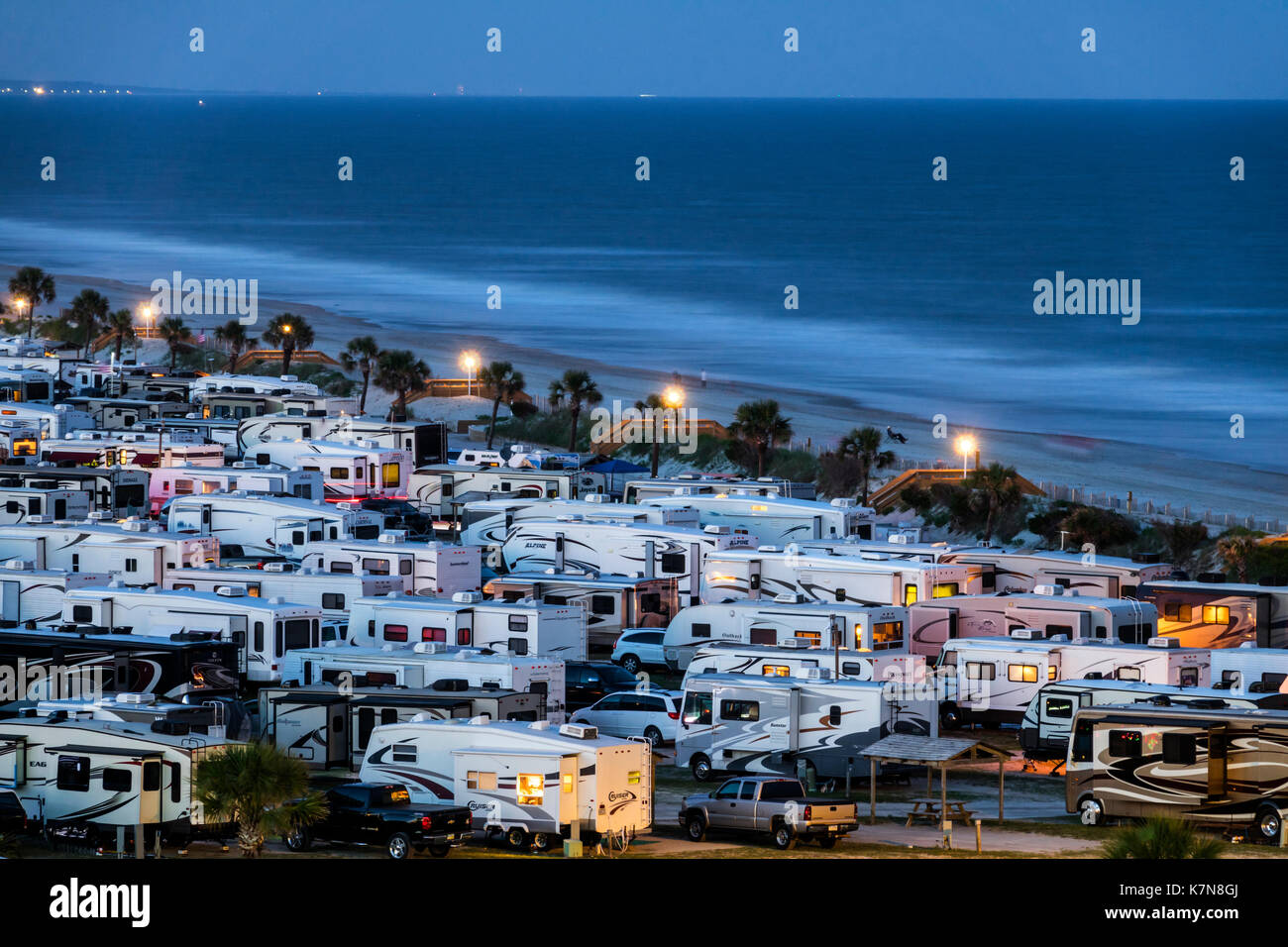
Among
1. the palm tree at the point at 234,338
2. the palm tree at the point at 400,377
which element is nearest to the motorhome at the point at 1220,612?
the palm tree at the point at 400,377

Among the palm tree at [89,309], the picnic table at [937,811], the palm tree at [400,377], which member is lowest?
the picnic table at [937,811]

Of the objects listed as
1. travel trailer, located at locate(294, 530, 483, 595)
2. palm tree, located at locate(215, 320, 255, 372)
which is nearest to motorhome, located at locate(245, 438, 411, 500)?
travel trailer, located at locate(294, 530, 483, 595)

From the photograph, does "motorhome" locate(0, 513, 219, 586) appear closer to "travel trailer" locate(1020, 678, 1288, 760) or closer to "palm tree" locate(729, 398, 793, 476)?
"travel trailer" locate(1020, 678, 1288, 760)

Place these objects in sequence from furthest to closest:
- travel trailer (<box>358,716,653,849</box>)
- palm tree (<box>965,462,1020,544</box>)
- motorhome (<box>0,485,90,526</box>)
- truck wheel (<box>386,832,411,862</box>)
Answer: palm tree (<box>965,462,1020,544</box>) < motorhome (<box>0,485,90,526</box>) < travel trailer (<box>358,716,653,849</box>) < truck wheel (<box>386,832,411,862</box>)

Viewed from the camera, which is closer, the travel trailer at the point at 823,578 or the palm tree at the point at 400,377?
the travel trailer at the point at 823,578

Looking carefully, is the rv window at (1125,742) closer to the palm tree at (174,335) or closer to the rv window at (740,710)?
the rv window at (740,710)

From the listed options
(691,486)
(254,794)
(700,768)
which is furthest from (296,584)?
(691,486)

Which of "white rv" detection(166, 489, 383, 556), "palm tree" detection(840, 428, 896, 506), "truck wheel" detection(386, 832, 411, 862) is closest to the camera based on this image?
"truck wheel" detection(386, 832, 411, 862)
